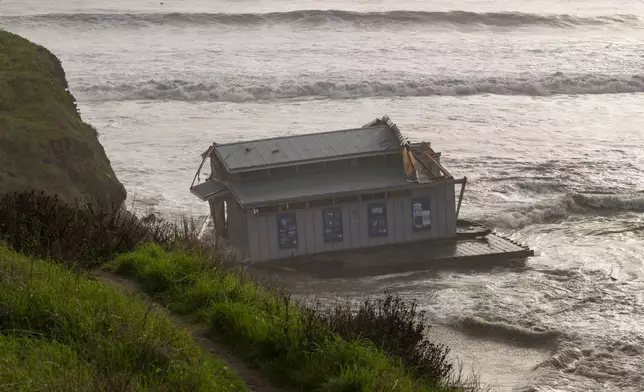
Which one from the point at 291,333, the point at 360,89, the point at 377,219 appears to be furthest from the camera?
the point at 360,89

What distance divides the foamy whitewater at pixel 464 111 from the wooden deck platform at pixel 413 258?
0.38m

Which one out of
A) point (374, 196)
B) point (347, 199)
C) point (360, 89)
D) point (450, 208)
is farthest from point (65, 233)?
point (360, 89)

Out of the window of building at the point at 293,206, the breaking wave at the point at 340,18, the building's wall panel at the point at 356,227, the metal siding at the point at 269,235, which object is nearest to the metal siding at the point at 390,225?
the building's wall panel at the point at 356,227

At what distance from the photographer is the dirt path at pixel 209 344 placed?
8.37 m

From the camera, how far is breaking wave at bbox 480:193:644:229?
23.6 metres

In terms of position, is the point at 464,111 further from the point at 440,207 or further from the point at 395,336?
the point at 395,336

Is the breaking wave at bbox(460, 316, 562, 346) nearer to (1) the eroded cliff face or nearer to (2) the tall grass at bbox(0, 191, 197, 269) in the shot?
(2) the tall grass at bbox(0, 191, 197, 269)

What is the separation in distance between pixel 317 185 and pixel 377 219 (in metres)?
1.46

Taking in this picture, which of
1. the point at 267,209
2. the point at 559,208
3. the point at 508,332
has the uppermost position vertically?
the point at 267,209

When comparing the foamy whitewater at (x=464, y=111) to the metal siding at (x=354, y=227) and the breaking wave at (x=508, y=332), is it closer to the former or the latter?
the breaking wave at (x=508, y=332)

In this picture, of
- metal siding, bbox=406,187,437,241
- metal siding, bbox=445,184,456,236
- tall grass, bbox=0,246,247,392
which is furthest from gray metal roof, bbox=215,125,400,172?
tall grass, bbox=0,246,247,392

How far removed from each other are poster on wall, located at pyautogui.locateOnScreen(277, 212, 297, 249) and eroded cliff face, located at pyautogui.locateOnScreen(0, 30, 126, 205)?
3.35 metres

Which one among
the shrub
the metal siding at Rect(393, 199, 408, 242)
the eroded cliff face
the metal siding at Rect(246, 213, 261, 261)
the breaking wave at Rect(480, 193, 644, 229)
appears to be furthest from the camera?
the breaking wave at Rect(480, 193, 644, 229)

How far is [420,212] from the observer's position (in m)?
20.1
